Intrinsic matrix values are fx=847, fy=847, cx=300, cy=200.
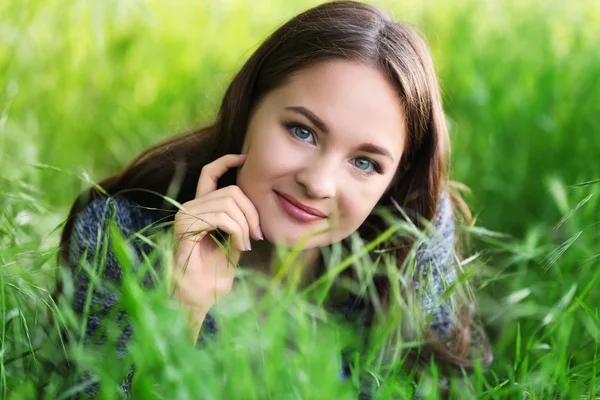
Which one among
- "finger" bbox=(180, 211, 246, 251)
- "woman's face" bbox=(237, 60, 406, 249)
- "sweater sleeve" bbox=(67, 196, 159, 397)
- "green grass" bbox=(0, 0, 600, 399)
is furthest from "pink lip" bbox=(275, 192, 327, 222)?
"sweater sleeve" bbox=(67, 196, 159, 397)

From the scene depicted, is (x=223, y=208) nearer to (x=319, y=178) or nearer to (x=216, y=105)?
(x=319, y=178)

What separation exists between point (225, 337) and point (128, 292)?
0.61 ft

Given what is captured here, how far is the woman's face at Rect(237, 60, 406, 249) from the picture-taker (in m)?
1.83

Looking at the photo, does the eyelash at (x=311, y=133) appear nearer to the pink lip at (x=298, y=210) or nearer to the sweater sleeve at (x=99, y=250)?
the pink lip at (x=298, y=210)

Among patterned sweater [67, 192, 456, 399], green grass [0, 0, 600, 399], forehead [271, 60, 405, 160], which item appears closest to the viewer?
green grass [0, 0, 600, 399]

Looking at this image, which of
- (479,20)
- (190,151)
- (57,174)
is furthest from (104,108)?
(479,20)

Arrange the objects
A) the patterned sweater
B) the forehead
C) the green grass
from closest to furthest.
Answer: the green grass
the forehead
the patterned sweater

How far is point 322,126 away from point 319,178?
0.11 m

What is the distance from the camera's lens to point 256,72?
81.8 inches

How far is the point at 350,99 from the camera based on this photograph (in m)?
1.83

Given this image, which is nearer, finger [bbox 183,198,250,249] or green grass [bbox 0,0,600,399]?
green grass [bbox 0,0,600,399]

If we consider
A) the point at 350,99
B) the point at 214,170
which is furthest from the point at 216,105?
the point at 350,99

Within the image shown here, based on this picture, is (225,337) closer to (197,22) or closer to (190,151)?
(190,151)

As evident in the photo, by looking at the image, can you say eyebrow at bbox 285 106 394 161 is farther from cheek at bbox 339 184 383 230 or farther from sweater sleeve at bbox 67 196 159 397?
sweater sleeve at bbox 67 196 159 397
